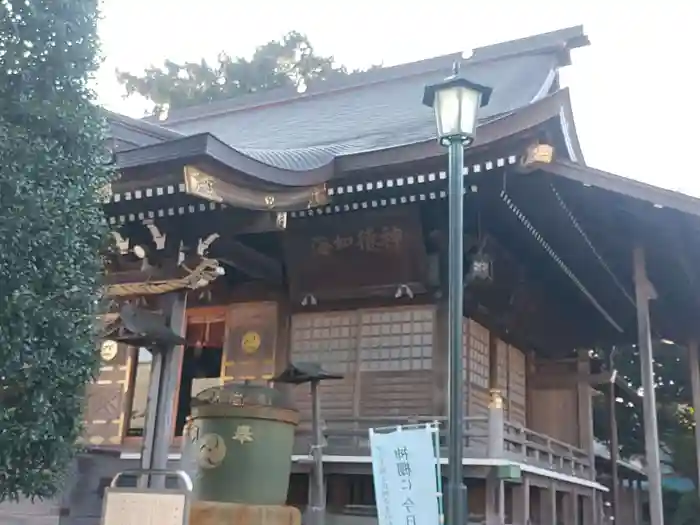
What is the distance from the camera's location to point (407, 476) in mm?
6332

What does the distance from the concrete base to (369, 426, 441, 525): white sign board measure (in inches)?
34.3

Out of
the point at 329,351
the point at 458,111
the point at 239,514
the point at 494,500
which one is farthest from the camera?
the point at 329,351

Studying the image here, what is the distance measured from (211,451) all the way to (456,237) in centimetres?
347

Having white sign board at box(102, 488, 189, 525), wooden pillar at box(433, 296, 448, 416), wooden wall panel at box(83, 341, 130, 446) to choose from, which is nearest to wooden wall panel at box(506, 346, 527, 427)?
wooden pillar at box(433, 296, 448, 416)

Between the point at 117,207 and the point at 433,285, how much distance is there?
340 centimetres

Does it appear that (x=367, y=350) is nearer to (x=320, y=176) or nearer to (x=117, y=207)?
(x=320, y=176)

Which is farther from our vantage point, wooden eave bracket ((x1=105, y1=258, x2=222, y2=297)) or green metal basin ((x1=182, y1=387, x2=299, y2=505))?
wooden eave bracket ((x1=105, y1=258, x2=222, y2=297))

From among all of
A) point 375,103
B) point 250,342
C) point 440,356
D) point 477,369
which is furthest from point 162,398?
point 375,103

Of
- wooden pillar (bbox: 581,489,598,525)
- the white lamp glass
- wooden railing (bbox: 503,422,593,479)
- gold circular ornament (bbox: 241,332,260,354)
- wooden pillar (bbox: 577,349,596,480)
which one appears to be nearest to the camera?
the white lamp glass

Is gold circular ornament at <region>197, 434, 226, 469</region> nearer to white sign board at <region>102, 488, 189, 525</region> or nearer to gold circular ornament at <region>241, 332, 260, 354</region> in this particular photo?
white sign board at <region>102, 488, 189, 525</region>

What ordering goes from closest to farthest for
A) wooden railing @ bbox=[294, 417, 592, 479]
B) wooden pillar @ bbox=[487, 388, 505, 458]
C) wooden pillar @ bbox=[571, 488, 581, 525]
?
wooden pillar @ bbox=[487, 388, 505, 458], wooden railing @ bbox=[294, 417, 592, 479], wooden pillar @ bbox=[571, 488, 581, 525]

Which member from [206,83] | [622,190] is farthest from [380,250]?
[206,83]

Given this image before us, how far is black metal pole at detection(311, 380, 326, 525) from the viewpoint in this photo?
7691mm

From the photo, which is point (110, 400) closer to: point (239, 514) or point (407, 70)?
point (239, 514)
